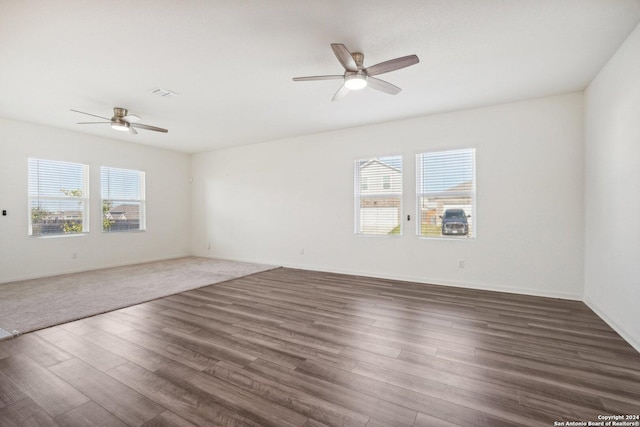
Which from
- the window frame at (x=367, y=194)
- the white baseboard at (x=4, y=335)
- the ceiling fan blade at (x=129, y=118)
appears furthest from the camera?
the window frame at (x=367, y=194)

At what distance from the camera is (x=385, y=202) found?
5156 mm

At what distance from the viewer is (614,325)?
286 cm

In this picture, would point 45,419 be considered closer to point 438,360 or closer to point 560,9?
point 438,360

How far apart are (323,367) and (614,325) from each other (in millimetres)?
2950

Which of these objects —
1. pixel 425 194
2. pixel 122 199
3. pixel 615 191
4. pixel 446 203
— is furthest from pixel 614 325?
pixel 122 199

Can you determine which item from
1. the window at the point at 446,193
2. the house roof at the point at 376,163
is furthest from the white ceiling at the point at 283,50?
the house roof at the point at 376,163

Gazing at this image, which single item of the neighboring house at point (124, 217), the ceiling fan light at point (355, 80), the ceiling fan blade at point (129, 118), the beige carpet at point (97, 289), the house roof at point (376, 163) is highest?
the ceiling fan blade at point (129, 118)

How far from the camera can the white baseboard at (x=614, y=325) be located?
2.48 metres

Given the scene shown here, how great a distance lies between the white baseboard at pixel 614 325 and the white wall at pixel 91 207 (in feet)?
26.0

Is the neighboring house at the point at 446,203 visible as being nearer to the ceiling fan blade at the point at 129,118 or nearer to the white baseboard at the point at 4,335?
the ceiling fan blade at the point at 129,118

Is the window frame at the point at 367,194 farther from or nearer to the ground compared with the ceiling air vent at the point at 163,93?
nearer to the ground

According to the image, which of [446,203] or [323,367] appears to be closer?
[323,367]

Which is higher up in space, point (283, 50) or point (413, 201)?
point (283, 50)

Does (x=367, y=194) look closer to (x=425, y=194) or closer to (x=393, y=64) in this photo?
(x=425, y=194)
